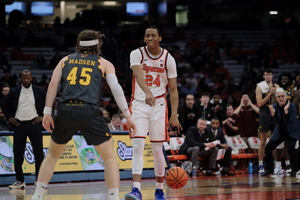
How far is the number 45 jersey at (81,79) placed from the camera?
677cm

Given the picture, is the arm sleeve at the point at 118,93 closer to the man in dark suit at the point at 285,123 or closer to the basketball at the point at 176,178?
the basketball at the point at 176,178

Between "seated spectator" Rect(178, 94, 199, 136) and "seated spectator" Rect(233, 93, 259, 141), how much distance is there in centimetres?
161

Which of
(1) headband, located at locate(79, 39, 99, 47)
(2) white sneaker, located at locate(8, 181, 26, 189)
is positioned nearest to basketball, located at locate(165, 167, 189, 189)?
(1) headband, located at locate(79, 39, 99, 47)

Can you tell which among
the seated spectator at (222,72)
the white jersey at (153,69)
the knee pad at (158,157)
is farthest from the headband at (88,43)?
the seated spectator at (222,72)

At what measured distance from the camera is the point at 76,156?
13.2 meters

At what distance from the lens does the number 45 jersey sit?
6.77 m

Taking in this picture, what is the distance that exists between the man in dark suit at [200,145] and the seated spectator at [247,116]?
7.28 feet

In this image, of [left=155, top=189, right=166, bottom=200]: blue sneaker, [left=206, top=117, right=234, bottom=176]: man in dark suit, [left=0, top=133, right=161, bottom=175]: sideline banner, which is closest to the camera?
[left=155, top=189, right=166, bottom=200]: blue sneaker

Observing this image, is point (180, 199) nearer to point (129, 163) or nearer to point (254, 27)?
point (129, 163)

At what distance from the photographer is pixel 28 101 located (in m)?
11.5

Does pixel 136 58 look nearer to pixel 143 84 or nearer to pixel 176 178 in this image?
pixel 143 84

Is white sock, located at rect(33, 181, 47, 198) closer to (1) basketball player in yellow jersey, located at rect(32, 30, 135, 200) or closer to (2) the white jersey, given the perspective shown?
(1) basketball player in yellow jersey, located at rect(32, 30, 135, 200)

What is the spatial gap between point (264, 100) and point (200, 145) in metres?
1.97

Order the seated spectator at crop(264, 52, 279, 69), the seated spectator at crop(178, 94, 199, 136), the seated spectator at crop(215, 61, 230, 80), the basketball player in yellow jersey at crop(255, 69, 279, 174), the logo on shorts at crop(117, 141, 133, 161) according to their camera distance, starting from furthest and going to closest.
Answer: the seated spectator at crop(264, 52, 279, 69)
the seated spectator at crop(215, 61, 230, 80)
the seated spectator at crop(178, 94, 199, 136)
the basketball player in yellow jersey at crop(255, 69, 279, 174)
the logo on shorts at crop(117, 141, 133, 161)
